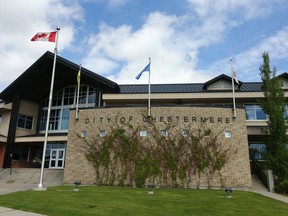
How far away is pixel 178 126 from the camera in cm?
2009

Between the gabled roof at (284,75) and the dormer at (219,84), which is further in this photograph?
the dormer at (219,84)

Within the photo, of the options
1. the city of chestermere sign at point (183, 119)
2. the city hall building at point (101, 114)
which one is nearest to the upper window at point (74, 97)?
the city hall building at point (101, 114)

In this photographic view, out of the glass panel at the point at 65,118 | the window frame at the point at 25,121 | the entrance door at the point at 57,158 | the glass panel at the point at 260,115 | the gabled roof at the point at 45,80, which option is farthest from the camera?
the window frame at the point at 25,121

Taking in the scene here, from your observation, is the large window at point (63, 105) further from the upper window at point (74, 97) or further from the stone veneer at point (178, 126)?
the stone veneer at point (178, 126)

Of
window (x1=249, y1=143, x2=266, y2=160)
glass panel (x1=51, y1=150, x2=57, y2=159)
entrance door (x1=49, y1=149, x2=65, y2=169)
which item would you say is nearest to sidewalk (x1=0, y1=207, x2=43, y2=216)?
window (x1=249, y1=143, x2=266, y2=160)

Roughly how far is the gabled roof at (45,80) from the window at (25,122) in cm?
236

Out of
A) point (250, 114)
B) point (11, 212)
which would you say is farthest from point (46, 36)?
point (250, 114)

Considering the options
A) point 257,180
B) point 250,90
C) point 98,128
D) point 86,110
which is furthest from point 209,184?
point 250,90

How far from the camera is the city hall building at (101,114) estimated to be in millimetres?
20078

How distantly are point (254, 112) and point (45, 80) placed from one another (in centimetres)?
2273

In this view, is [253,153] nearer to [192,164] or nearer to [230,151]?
[230,151]

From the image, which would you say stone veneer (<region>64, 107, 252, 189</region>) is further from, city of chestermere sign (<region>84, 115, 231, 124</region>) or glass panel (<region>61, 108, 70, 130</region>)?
glass panel (<region>61, 108, 70, 130</region>)

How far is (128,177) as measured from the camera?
64.0 ft

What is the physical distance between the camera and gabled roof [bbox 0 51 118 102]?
93.8 ft
